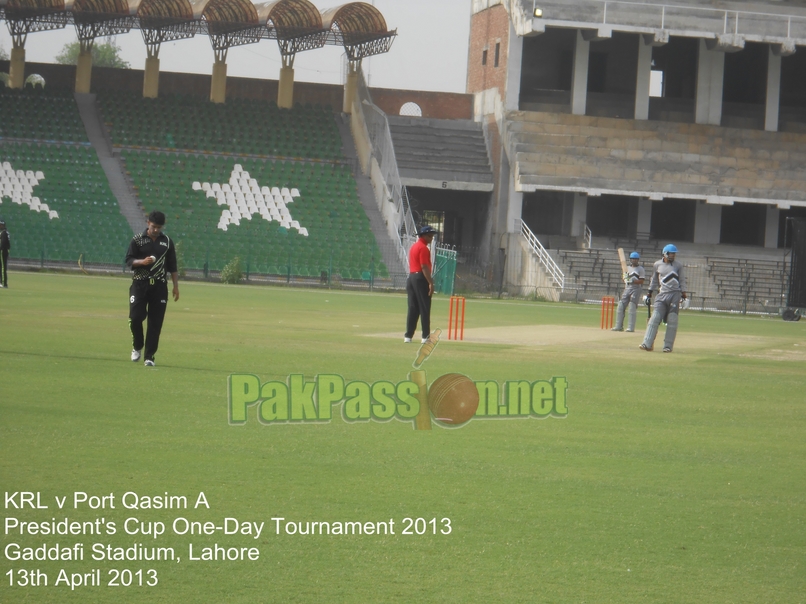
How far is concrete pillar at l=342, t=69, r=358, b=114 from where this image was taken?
5331 centimetres

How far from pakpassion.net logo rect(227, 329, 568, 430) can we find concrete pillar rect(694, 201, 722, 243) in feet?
129

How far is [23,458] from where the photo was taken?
746 centimetres

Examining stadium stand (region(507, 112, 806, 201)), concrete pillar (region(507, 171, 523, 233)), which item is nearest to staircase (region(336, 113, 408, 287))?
concrete pillar (region(507, 171, 523, 233))

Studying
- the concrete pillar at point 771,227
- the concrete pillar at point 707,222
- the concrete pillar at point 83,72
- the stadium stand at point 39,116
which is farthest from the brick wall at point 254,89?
the concrete pillar at point 771,227

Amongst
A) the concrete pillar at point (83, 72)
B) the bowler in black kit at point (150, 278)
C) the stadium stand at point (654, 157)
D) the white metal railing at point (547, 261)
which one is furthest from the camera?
the concrete pillar at point (83, 72)

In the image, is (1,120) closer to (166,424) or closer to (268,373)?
(268,373)

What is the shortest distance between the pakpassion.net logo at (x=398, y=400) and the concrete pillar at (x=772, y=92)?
41.4 metres

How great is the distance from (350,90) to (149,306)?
4226cm

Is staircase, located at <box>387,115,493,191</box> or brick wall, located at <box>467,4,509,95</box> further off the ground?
brick wall, located at <box>467,4,509,95</box>

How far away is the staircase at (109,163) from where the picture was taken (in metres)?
43.7

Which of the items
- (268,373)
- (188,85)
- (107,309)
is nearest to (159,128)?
(188,85)

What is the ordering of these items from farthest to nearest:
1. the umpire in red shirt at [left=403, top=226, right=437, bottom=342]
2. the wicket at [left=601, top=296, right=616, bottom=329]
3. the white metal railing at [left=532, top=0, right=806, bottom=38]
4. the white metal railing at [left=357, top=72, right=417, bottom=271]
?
the white metal railing at [left=532, top=0, right=806, bottom=38] → the white metal railing at [left=357, top=72, right=417, bottom=271] → the wicket at [left=601, top=296, right=616, bottom=329] → the umpire in red shirt at [left=403, top=226, right=437, bottom=342]

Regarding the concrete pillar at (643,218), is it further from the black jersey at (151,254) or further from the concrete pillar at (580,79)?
the black jersey at (151,254)

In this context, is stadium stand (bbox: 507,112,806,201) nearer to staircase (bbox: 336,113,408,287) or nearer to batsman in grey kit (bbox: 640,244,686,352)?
staircase (bbox: 336,113,408,287)
